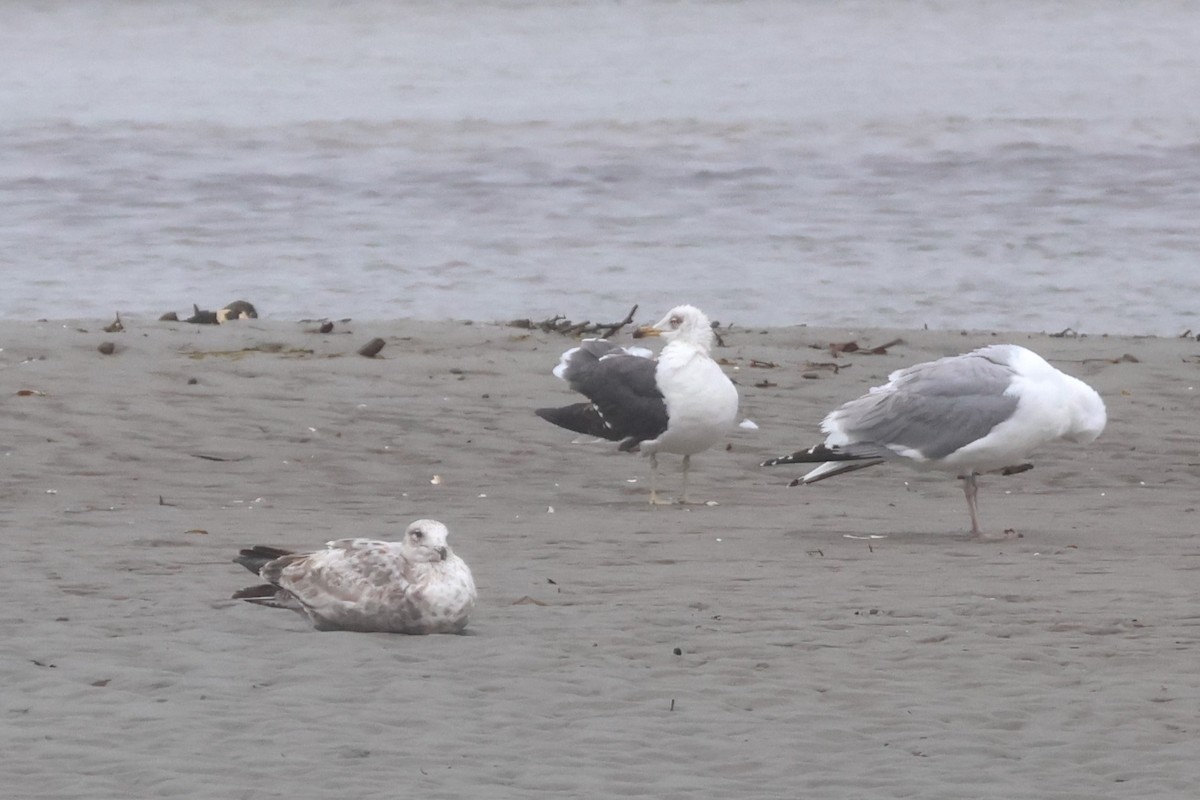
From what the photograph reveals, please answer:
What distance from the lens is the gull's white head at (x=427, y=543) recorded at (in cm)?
730

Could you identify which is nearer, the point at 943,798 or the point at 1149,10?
the point at 943,798

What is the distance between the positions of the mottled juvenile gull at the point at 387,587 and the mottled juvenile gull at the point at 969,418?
307cm

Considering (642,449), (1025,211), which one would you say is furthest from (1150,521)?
Answer: (1025,211)

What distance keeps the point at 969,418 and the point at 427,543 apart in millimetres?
3351

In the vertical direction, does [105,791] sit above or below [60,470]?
above

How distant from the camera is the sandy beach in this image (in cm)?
579

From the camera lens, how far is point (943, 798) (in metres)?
5.47

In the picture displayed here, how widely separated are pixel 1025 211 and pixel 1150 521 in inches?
667

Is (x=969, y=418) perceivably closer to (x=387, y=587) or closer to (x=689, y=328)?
(x=689, y=328)

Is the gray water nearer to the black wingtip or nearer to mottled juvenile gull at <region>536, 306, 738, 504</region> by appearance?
mottled juvenile gull at <region>536, 306, 738, 504</region>

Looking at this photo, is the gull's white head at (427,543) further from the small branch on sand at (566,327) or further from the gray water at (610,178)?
the gray water at (610,178)

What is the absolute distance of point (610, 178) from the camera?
98.7 ft

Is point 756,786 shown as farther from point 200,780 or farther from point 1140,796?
point 200,780

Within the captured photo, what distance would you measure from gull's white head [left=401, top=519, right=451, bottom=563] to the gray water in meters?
11.6
